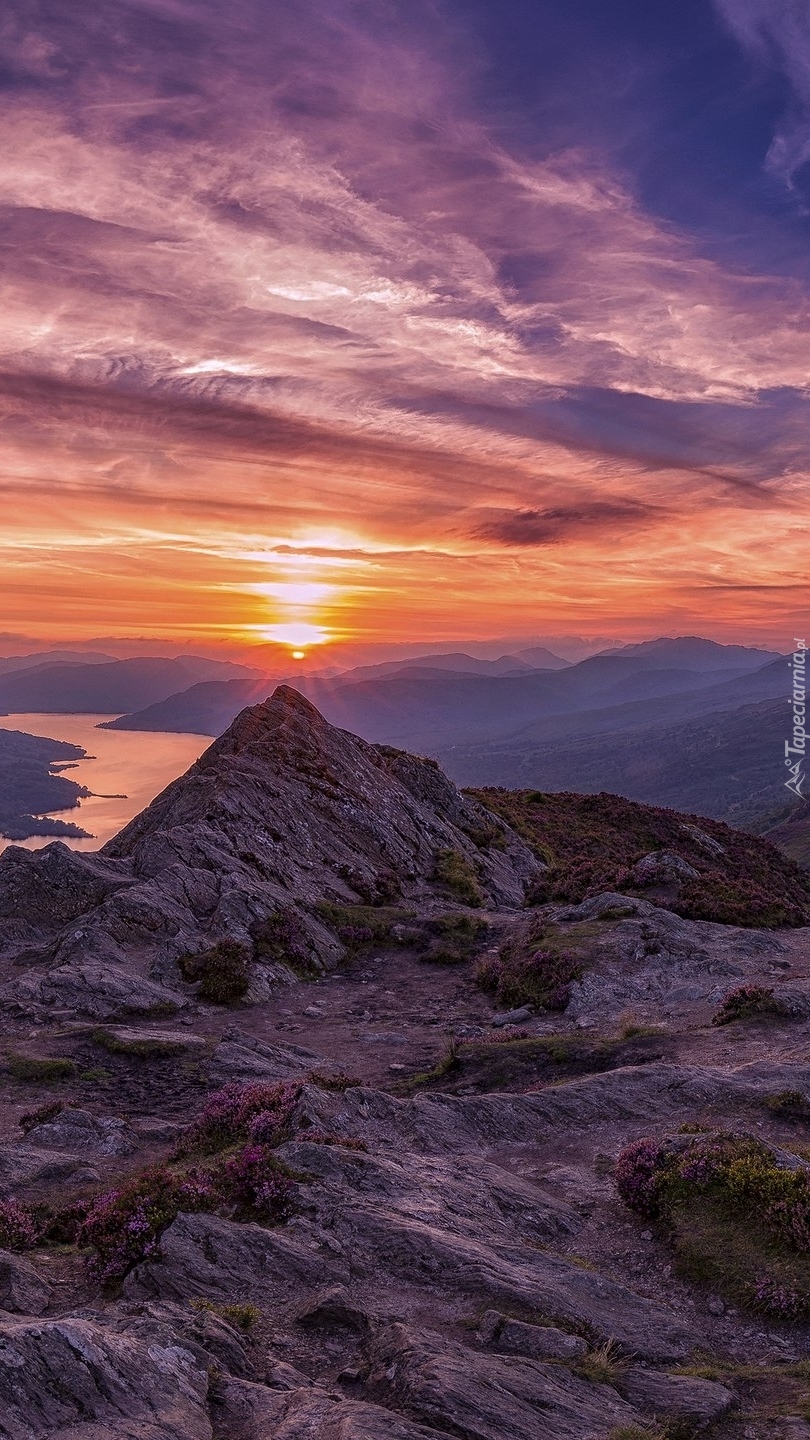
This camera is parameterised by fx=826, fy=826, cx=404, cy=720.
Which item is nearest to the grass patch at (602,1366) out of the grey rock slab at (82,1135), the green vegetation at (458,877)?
the grey rock slab at (82,1135)

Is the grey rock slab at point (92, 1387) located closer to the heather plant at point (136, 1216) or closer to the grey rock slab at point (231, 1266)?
the grey rock slab at point (231, 1266)

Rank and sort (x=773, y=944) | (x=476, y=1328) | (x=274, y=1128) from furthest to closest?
(x=773, y=944) → (x=274, y=1128) → (x=476, y=1328)

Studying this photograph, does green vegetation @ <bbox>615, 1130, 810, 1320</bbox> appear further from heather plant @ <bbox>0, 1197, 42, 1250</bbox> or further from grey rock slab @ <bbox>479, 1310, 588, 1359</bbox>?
heather plant @ <bbox>0, 1197, 42, 1250</bbox>

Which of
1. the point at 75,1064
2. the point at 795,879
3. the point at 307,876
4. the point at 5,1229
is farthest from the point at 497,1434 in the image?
the point at 795,879

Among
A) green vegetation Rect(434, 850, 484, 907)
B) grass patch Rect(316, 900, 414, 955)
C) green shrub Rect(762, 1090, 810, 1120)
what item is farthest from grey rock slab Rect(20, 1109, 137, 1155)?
green vegetation Rect(434, 850, 484, 907)

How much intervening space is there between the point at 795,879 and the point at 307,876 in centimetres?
4292

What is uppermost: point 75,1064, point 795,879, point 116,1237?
point 116,1237

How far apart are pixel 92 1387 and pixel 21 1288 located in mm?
4203

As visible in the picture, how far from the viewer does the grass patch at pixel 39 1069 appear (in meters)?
21.8

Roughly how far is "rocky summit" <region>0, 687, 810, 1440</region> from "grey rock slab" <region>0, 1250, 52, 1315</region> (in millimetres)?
43

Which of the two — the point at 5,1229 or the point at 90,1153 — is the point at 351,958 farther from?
the point at 5,1229

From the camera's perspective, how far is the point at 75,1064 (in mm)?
22625

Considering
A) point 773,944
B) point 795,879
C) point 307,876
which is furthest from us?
point 795,879

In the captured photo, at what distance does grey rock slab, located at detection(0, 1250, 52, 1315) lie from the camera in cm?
1080
